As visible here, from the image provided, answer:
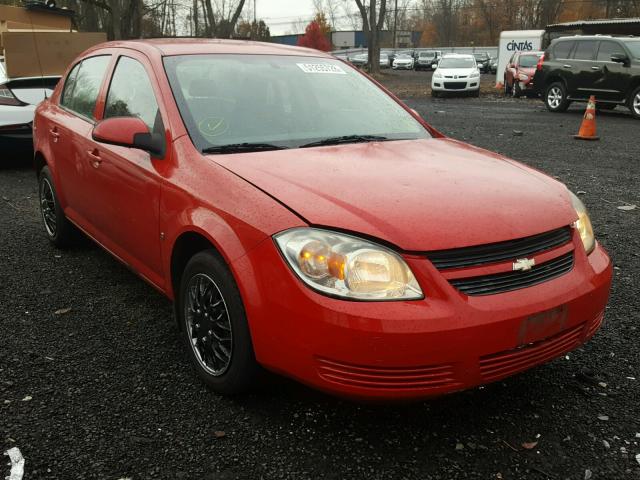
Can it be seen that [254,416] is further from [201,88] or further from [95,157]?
[95,157]

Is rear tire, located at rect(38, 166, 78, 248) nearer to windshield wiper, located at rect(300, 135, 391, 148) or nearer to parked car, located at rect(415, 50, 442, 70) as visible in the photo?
windshield wiper, located at rect(300, 135, 391, 148)

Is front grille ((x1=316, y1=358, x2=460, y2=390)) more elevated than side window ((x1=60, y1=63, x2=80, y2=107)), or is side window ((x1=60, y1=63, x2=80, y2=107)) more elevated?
side window ((x1=60, y1=63, x2=80, y2=107))

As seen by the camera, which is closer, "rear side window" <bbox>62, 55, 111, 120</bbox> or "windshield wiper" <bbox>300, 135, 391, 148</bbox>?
"windshield wiper" <bbox>300, 135, 391, 148</bbox>

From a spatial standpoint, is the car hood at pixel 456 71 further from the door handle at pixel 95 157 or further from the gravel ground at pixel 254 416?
the door handle at pixel 95 157

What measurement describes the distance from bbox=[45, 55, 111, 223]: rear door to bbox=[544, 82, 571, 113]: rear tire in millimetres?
14592

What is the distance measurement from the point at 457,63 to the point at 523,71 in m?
2.59

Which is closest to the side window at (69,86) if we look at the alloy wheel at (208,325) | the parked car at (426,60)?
the alloy wheel at (208,325)

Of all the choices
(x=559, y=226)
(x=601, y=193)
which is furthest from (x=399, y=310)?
(x=601, y=193)

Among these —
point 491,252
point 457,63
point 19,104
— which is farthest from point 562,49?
point 491,252

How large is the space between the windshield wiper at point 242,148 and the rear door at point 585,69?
14472 mm

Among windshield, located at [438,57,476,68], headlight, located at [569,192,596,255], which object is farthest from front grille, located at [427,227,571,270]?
windshield, located at [438,57,476,68]

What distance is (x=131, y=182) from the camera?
10.8 feet

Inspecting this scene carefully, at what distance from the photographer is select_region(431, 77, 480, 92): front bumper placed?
22.7 meters

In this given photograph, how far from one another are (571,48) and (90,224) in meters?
15.2
